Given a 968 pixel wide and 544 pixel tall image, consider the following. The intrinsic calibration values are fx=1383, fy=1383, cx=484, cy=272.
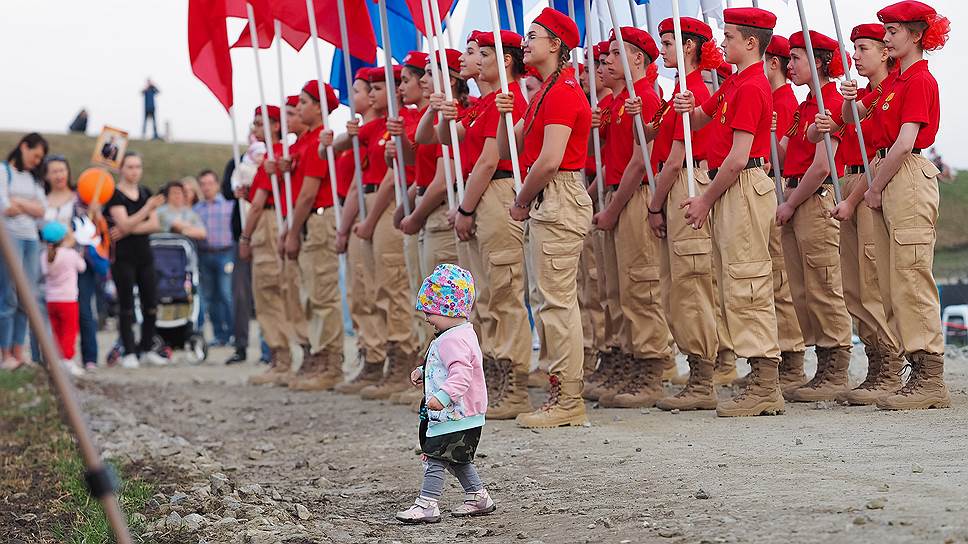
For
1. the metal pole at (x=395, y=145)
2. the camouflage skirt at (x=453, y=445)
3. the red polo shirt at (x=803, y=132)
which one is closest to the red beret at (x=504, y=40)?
the metal pole at (x=395, y=145)

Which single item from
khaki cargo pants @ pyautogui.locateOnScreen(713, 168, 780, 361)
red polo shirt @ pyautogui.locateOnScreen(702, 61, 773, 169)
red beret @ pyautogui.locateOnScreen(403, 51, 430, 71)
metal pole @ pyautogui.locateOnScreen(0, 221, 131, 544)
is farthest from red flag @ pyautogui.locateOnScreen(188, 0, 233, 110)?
metal pole @ pyautogui.locateOnScreen(0, 221, 131, 544)

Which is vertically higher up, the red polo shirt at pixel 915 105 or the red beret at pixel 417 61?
the red beret at pixel 417 61

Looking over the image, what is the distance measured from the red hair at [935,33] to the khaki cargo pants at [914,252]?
595mm

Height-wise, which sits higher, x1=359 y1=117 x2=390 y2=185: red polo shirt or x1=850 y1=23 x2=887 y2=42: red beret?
x1=850 y1=23 x2=887 y2=42: red beret

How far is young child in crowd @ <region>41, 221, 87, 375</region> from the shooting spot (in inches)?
534

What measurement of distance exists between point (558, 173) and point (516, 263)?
3.04ft

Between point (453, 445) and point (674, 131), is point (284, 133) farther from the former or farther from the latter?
point (453, 445)

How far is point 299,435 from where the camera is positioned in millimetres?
8844

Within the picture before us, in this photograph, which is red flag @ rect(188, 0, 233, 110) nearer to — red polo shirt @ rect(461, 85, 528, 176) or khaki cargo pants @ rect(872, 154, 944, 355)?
red polo shirt @ rect(461, 85, 528, 176)

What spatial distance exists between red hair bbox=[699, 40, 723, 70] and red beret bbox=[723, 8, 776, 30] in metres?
0.56

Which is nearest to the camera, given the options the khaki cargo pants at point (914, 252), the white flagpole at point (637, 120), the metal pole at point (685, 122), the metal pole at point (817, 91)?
the khaki cargo pants at point (914, 252)

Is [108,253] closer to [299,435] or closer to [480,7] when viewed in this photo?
[480,7]

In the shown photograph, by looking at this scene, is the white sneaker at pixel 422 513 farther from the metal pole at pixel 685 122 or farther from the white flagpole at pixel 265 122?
the white flagpole at pixel 265 122

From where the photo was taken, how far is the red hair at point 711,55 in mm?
8250
